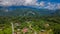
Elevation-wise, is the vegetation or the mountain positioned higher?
the mountain

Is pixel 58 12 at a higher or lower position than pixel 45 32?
higher

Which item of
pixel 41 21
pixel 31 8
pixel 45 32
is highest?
pixel 31 8

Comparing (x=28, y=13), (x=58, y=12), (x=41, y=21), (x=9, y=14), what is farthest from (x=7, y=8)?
(x=58, y=12)

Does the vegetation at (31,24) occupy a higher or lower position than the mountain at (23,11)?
lower

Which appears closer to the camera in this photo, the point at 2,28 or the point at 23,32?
the point at 23,32

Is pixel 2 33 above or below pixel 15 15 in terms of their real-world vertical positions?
below

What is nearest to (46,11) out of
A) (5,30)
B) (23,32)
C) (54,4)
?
(54,4)

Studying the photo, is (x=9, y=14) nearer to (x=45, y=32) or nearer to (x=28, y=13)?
(x=28, y=13)

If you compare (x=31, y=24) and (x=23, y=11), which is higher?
(x=23, y=11)

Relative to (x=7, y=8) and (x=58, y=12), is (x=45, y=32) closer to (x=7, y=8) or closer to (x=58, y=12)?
(x=58, y=12)
